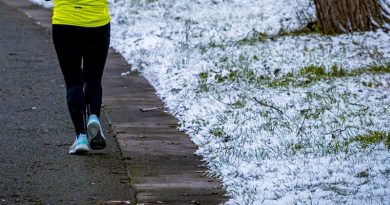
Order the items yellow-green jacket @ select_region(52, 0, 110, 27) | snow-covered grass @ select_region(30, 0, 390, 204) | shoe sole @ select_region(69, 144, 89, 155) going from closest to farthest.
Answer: snow-covered grass @ select_region(30, 0, 390, 204), yellow-green jacket @ select_region(52, 0, 110, 27), shoe sole @ select_region(69, 144, 89, 155)

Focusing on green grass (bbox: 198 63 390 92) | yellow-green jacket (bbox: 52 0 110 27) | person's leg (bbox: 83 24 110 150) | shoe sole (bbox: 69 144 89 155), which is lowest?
green grass (bbox: 198 63 390 92)

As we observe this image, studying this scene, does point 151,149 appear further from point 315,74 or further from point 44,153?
point 315,74

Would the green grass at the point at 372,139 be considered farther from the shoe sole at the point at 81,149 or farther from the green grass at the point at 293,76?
the green grass at the point at 293,76

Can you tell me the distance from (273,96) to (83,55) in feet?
8.89

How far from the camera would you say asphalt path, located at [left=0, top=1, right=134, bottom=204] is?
679 cm

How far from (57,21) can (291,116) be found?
2.47 metres

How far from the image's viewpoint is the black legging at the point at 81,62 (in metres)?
7.74

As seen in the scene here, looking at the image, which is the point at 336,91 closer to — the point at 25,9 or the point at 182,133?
the point at 182,133

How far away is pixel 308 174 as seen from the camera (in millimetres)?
6844

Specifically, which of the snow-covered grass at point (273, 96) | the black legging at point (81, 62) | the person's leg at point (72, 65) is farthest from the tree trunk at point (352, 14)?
the person's leg at point (72, 65)

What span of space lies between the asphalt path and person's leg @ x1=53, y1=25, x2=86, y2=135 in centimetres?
37

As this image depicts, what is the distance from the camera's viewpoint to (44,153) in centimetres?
810

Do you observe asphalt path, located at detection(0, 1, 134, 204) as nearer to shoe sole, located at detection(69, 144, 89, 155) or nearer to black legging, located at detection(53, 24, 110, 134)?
shoe sole, located at detection(69, 144, 89, 155)

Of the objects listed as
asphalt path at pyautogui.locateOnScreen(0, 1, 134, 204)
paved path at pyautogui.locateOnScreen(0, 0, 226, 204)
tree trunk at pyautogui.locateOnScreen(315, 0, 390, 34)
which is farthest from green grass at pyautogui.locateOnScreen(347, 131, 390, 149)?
tree trunk at pyautogui.locateOnScreen(315, 0, 390, 34)
